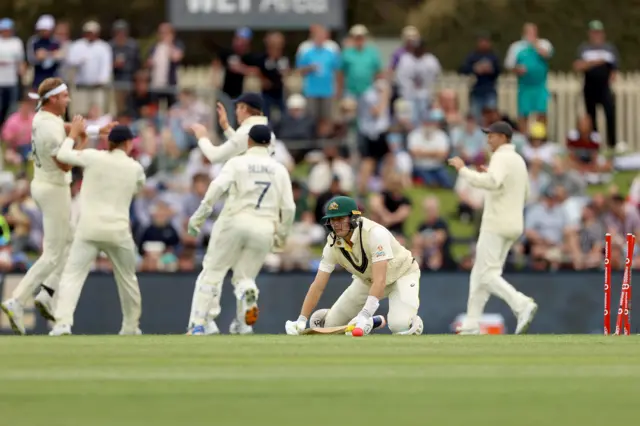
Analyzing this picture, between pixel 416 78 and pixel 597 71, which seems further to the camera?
pixel 597 71

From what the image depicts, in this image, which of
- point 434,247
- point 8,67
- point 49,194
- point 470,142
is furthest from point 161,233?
point 49,194

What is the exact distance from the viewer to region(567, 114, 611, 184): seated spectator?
1086 inches

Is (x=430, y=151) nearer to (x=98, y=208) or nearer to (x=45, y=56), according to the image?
(x=45, y=56)

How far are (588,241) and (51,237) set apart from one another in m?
9.21

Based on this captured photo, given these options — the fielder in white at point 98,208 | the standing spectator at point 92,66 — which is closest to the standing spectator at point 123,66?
the standing spectator at point 92,66

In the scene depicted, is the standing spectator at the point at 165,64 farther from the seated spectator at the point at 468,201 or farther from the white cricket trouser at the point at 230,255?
the white cricket trouser at the point at 230,255

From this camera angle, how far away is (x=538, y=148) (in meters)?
26.7

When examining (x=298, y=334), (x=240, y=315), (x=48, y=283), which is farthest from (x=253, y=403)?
(x=48, y=283)

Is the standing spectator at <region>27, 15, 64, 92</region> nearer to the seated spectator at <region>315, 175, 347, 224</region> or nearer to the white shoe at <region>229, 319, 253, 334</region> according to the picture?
the seated spectator at <region>315, 175, 347, 224</region>

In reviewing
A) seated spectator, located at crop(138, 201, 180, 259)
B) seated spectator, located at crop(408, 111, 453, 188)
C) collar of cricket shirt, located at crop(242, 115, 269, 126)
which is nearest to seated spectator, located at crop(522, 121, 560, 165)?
seated spectator, located at crop(408, 111, 453, 188)

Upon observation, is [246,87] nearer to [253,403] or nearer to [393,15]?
[393,15]

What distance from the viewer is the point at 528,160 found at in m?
26.0

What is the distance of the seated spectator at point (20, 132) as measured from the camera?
86.3 feet

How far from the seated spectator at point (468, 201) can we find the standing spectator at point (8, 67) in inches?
284
